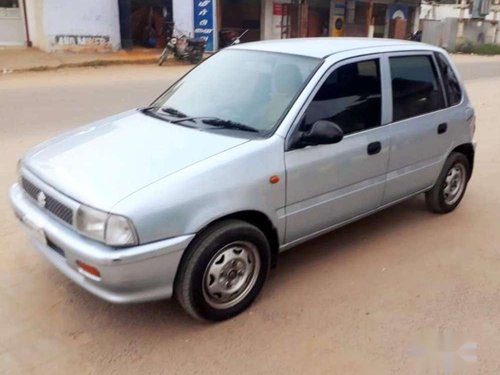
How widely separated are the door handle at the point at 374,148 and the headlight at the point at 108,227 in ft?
6.42

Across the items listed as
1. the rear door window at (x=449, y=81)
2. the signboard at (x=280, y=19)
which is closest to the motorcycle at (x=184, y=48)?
the signboard at (x=280, y=19)

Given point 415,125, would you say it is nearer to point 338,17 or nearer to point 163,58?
point 163,58

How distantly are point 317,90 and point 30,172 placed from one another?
1985 mm

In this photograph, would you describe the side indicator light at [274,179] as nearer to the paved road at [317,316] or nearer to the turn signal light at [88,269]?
the paved road at [317,316]

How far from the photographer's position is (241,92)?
3768 millimetres

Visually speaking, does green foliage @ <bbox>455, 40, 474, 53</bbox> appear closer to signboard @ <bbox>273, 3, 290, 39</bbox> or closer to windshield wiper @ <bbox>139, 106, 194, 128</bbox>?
signboard @ <bbox>273, 3, 290, 39</bbox>

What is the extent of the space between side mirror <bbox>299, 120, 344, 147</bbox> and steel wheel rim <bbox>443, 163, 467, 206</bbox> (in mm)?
2016

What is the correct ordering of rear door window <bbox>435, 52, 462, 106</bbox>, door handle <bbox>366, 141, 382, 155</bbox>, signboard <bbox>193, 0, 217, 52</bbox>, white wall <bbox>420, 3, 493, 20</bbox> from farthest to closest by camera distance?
white wall <bbox>420, 3, 493, 20</bbox>
signboard <bbox>193, 0, 217, 52</bbox>
rear door window <bbox>435, 52, 462, 106</bbox>
door handle <bbox>366, 141, 382, 155</bbox>

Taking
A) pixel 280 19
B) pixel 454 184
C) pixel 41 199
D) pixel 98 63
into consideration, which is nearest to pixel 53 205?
pixel 41 199

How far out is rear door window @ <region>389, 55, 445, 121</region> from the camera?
4.18 metres

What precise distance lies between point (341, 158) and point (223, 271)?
46.8 inches

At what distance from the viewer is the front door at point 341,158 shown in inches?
137

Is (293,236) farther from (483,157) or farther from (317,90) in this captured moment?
(483,157)

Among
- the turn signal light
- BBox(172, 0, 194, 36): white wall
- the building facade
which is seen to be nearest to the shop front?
the building facade
